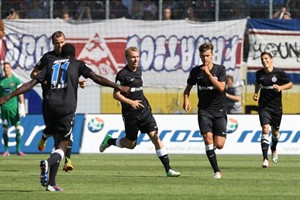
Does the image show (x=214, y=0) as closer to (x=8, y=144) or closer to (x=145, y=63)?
(x=145, y=63)

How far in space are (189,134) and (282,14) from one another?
651 cm

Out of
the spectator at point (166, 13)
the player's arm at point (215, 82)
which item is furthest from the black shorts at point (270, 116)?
the spectator at point (166, 13)

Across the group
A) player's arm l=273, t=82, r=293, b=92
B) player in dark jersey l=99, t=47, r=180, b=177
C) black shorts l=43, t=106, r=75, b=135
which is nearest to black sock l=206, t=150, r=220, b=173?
player in dark jersey l=99, t=47, r=180, b=177

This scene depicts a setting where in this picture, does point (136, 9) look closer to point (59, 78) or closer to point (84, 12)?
point (84, 12)

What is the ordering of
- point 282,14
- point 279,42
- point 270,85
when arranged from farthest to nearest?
point 282,14, point 279,42, point 270,85

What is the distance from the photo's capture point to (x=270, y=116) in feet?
71.2

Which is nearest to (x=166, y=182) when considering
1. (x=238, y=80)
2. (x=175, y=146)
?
(x=175, y=146)

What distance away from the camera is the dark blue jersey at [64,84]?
45.5ft

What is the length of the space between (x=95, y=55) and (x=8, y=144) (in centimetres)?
545

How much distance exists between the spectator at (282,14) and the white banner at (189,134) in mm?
5357

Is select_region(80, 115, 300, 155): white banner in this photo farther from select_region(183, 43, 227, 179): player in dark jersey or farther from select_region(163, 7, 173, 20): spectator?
select_region(183, 43, 227, 179): player in dark jersey

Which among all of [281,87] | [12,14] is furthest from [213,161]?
Answer: [12,14]

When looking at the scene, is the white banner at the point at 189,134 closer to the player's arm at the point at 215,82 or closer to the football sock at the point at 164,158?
the football sock at the point at 164,158

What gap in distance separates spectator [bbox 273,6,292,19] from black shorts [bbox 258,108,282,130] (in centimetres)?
1093
